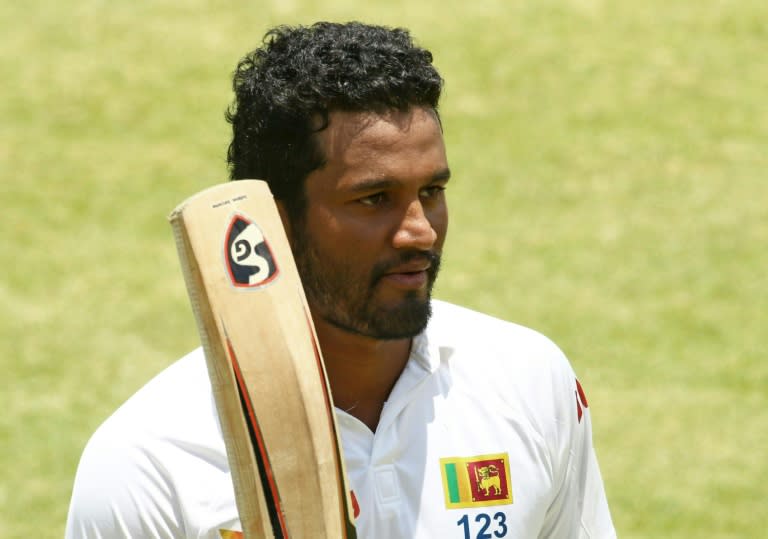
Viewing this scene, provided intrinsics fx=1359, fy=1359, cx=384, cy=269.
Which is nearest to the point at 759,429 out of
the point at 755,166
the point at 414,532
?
the point at 755,166

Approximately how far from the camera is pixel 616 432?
7.21 m

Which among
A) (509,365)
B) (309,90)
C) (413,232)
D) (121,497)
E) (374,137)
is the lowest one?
(121,497)

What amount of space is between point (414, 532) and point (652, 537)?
4.08 meters

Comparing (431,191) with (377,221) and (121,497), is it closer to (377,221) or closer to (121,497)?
(377,221)

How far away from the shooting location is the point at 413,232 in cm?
248

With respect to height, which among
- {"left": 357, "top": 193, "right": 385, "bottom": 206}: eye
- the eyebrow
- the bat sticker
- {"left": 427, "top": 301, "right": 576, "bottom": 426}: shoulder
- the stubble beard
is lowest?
{"left": 427, "top": 301, "right": 576, "bottom": 426}: shoulder

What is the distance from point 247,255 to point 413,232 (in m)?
0.33

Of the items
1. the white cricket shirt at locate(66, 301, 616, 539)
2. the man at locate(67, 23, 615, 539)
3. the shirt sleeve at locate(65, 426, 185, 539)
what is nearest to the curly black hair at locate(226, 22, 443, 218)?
the man at locate(67, 23, 615, 539)

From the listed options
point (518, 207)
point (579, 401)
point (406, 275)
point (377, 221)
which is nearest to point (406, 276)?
point (406, 275)

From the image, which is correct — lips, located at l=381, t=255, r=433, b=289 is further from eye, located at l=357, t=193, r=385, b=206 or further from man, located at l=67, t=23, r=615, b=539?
eye, located at l=357, t=193, r=385, b=206

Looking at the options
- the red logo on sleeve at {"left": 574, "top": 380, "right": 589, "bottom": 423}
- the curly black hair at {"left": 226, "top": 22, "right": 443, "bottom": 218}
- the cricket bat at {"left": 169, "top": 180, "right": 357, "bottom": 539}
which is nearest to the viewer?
the cricket bat at {"left": 169, "top": 180, "right": 357, "bottom": 539}

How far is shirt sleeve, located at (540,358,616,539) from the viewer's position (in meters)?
2.72

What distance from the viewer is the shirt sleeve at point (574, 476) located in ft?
8.92

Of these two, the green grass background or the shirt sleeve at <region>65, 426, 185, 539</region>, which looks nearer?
the shirt sleeve at <region>65, 426, 185, 539</region>
